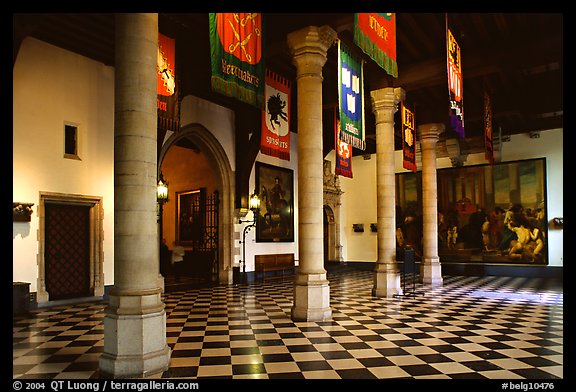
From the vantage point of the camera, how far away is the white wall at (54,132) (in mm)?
9477

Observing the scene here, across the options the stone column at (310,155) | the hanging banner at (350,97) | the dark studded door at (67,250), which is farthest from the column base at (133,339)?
the dark studded door at (67,250)

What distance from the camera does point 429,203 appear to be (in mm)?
15875

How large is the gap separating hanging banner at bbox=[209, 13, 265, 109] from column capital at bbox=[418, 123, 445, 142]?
10.0 metres

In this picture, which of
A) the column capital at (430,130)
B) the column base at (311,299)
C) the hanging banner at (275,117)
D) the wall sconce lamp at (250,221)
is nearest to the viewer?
the column base at (311,299)

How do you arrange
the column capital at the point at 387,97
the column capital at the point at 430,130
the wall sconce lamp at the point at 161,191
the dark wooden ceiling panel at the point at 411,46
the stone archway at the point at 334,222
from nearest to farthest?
1. the dark wooden ceiling panel at the point at 411,46
2. the wall sconce lamp at the point at 161,191
3. the column capital at the point at 387,97
4. the column capital at the point at 430,130
5. the stone archway at the point at 334,222

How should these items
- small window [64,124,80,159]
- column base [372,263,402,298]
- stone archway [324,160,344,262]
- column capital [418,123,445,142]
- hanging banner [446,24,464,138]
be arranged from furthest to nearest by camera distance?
stone archway [324,160,344,262]
column capital [418,123,445,142]
column base [372,263,402,298]
small window [64,124,80,159]
hanging banner [446,24,464,138]

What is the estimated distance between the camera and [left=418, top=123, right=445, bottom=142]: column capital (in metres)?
16.0

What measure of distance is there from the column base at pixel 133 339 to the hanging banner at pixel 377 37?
196 inches

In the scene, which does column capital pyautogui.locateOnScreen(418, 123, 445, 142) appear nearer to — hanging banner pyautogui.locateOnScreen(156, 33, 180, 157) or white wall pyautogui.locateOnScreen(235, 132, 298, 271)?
white wall pyautogui.locateOnScreen(235, 132, 298, 271)

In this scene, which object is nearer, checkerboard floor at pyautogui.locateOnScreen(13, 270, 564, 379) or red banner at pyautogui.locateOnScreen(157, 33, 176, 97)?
checkerboard floor at pyautogui.locateOnScreen(13, 270, 564, 379)

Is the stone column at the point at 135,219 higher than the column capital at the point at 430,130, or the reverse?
the column capital at the point at 430,130

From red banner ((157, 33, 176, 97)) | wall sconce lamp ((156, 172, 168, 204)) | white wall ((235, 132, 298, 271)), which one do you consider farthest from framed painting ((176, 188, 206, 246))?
red banner ((157, 33, 176, 97))

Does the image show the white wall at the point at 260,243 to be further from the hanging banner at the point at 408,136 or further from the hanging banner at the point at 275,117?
the hanging banner at the point at 275,117
